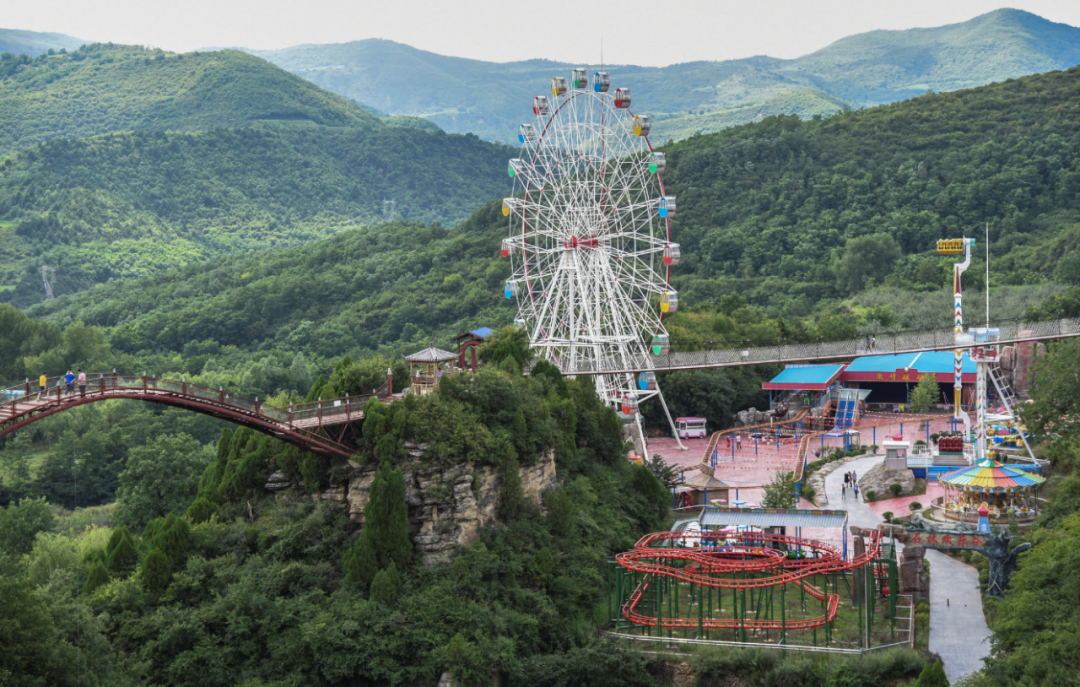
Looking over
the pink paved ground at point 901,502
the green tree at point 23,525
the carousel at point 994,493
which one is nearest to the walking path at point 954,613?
the pink paved ground at point 901,502

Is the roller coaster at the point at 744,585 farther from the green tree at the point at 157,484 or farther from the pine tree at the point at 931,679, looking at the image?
the green tree at the point at 157,484

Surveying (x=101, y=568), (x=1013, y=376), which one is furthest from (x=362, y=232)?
(x=101, y=568)

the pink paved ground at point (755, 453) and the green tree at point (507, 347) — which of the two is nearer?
the green tree at point (507, 347)

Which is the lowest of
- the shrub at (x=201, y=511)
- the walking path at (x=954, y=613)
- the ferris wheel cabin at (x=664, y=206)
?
the walking path at (x=954, y=613)

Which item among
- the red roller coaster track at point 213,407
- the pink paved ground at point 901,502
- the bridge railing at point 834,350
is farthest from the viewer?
the bridge railing at point 834,350

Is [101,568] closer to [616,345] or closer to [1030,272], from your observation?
[616,345]

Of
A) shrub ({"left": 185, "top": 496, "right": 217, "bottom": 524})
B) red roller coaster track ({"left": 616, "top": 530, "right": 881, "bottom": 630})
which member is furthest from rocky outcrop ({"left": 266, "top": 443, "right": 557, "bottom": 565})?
red roller coaster track ({"left": 616, "top": 530, "right": 881, "bottom": 630})

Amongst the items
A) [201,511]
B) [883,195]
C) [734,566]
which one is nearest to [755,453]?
[734,566]
